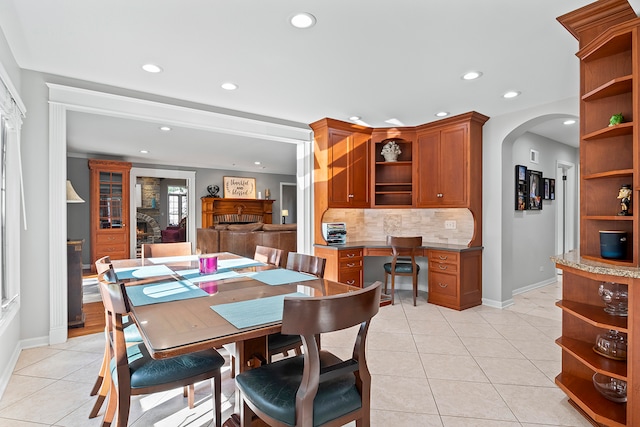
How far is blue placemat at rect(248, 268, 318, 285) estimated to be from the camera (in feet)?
6.73

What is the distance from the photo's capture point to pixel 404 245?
419 cm

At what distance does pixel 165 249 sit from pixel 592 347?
3.43 metres

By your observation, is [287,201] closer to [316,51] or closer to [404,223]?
[404,223]

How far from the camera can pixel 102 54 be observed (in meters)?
2.59

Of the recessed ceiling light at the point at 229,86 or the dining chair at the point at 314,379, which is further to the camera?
the recessed ceiling light at the point at 229,86

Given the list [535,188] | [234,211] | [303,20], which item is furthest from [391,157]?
[234,211]

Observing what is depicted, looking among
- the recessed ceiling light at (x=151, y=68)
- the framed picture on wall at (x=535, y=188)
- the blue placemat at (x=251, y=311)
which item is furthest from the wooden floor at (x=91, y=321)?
the framed picture on wall at (x=535, y=188)

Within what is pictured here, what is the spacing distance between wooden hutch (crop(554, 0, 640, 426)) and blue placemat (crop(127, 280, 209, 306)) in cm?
209

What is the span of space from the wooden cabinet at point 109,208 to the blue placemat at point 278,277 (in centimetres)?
606

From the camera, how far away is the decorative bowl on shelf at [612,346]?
1842mm

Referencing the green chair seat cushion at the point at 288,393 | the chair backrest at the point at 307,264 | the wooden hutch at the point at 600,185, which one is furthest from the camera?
the chair backrest at the point at 307,264

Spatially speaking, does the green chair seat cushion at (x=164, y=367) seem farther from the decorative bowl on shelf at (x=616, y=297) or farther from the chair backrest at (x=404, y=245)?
the chair backrest at (x=404, y=245)

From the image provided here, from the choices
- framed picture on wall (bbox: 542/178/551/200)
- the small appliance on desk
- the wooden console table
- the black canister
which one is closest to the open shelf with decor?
the small appliance on desk

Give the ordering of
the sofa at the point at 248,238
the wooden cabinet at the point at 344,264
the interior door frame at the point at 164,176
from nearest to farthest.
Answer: the wooden cabinet at the point at 344,264
the sofa at the point at 248,238
the interior door frame at the point at 164,176
